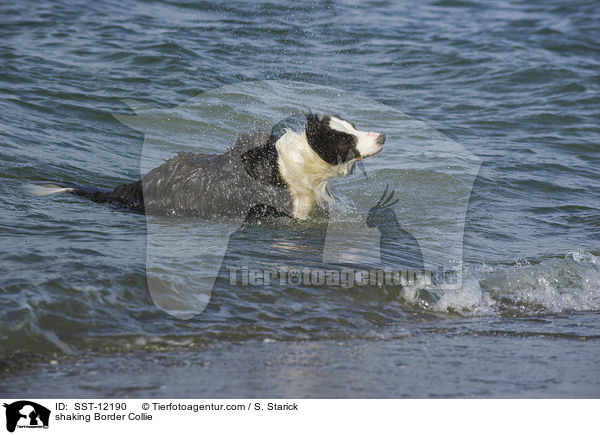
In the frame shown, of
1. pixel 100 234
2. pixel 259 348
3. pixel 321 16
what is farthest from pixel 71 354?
pixel 321 16

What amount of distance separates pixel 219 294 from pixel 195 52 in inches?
341

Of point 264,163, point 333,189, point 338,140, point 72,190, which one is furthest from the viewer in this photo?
point 333,189

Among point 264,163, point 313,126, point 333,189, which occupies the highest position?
point 313,126

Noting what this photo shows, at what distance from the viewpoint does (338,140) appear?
20.5ft

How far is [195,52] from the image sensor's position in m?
12.7

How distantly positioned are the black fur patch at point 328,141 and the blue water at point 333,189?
0.74 m

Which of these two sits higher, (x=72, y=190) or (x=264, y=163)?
(x=264, y=163)

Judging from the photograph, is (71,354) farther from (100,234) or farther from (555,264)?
(555,264)

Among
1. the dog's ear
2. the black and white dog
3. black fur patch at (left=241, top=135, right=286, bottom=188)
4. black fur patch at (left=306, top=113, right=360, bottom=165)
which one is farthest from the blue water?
Result: the dog's ear

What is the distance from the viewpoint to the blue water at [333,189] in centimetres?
389

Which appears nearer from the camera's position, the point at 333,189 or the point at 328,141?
the point at 328,141
